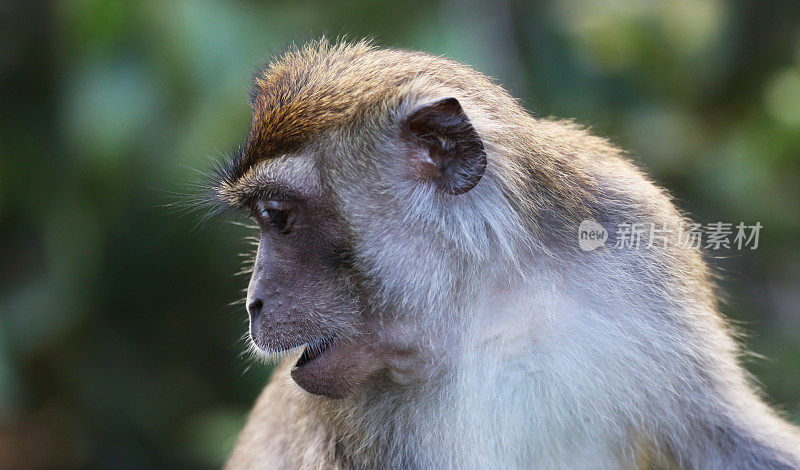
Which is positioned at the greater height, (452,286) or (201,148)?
(201,148)

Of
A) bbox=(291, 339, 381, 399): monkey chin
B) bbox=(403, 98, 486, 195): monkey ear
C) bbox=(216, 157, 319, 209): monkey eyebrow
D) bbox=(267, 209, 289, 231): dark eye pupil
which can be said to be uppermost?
bbox=(403, 98, 486, 195): monkey ear

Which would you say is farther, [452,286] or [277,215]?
[277,215]

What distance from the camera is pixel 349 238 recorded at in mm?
2949

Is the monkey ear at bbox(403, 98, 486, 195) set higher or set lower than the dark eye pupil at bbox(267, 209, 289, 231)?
higher

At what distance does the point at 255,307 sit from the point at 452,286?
74 cm

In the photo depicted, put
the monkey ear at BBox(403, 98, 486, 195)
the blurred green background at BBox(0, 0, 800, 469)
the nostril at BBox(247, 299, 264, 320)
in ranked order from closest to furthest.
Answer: the monkey ear at BBox(403, 98, 486, 195)
the nostril at BBox(247, 299, 264, 320)
the blurred green background at BBox(0, 0, 800, 469)

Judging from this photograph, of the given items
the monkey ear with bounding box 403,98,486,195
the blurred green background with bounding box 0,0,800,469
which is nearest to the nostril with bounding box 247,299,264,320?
the monkey ear with bounding box 403,98,486,195

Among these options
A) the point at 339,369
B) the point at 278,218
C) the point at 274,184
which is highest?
the point at 274,184

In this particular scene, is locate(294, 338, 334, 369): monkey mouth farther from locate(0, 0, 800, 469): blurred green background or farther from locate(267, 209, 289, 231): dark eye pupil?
locate(0, 0, 800, 469): blurred green background

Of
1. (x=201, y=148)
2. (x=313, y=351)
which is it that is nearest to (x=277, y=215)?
(x=313, y=351)

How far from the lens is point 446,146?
286cm

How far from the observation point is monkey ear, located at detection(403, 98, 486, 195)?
2803 mm

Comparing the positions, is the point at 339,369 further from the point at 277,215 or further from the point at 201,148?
the point at 201,148

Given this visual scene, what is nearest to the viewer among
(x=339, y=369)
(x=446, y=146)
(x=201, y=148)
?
(x=446, y=146)
